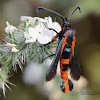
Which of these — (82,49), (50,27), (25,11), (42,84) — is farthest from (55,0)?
(50,27)

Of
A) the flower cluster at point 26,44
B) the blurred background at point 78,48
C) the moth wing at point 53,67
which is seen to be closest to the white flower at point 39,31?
the flower cluster at point 26,44

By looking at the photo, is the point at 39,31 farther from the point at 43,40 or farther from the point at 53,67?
the point at 53,67

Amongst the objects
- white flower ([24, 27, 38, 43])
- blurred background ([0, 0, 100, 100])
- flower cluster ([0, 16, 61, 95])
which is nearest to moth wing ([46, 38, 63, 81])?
flower cluster ([0, 16, 61, 95])

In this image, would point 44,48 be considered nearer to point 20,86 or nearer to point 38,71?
point 38,71

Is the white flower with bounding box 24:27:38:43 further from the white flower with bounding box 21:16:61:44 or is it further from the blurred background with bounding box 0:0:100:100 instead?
the blurred background with bounding box 0:0:100:100

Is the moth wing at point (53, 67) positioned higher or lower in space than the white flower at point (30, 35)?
lower

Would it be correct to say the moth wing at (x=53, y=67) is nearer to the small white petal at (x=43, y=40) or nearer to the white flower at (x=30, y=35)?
the small white petal at (x=43, y=40)
